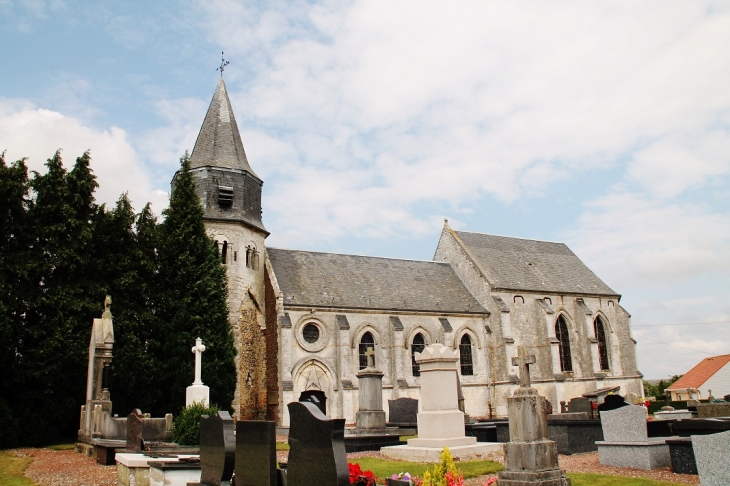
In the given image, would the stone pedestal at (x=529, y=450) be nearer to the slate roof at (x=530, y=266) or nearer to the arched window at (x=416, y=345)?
the arched window at (x=416, y=345)

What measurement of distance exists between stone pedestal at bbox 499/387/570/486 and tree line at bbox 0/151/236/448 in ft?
55.4

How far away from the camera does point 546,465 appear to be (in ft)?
33.2

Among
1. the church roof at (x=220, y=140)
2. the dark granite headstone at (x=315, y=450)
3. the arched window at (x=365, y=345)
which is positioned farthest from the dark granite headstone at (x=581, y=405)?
the church roof at (x=220, y=140)

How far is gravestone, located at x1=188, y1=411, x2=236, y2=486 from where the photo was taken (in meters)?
7.36

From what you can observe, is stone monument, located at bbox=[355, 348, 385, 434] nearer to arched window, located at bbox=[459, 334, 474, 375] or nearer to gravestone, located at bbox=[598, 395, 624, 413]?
gravestone, located at bbox=[598, 395, 624, 413]

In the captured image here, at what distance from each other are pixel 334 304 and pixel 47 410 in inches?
532

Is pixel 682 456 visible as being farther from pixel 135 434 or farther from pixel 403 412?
pixel 403 412

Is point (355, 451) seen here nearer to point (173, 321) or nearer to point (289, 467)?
Answer: point (289, 467)

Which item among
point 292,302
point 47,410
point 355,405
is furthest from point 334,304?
point 47,410

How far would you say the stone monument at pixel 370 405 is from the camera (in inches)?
738

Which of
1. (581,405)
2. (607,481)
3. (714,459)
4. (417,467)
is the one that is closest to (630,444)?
(607,481)

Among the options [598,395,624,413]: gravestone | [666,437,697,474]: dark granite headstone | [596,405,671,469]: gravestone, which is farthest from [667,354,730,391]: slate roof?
[666,437,697,474]: dark granite headstone

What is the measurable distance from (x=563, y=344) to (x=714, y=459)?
30.1 meters

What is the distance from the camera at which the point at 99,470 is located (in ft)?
43.6
